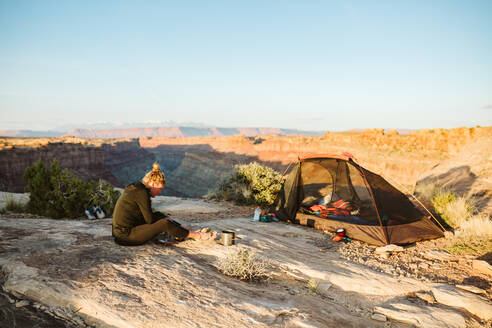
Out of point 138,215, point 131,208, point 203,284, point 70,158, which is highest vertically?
point 131,208

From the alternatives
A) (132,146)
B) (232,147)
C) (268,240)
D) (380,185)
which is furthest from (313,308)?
(132,146)

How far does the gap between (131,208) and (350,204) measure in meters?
6.41

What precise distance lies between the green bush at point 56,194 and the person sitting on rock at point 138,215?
4664 mm

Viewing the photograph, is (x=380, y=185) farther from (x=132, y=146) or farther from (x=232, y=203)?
(x=132, y=146)

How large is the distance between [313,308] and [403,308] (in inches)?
45.9

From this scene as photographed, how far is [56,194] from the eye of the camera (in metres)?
8.15

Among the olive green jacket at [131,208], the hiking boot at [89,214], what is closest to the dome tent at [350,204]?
the olive green jacket at [131,208]

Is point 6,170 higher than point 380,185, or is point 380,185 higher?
point 380,185

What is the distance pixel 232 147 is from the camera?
8656 centimetres

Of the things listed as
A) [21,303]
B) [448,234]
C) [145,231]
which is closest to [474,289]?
[448,234]

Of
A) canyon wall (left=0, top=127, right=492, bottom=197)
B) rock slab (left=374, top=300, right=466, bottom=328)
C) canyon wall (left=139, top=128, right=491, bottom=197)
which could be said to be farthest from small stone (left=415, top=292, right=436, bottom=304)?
canyon wall (left=139, top=128, right=491, bottom=197)

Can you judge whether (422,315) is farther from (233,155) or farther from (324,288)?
(233,155)

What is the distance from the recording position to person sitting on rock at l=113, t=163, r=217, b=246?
14.7 feet

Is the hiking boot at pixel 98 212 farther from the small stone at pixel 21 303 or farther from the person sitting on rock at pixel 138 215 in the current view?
the small stone at pixel 21 303
